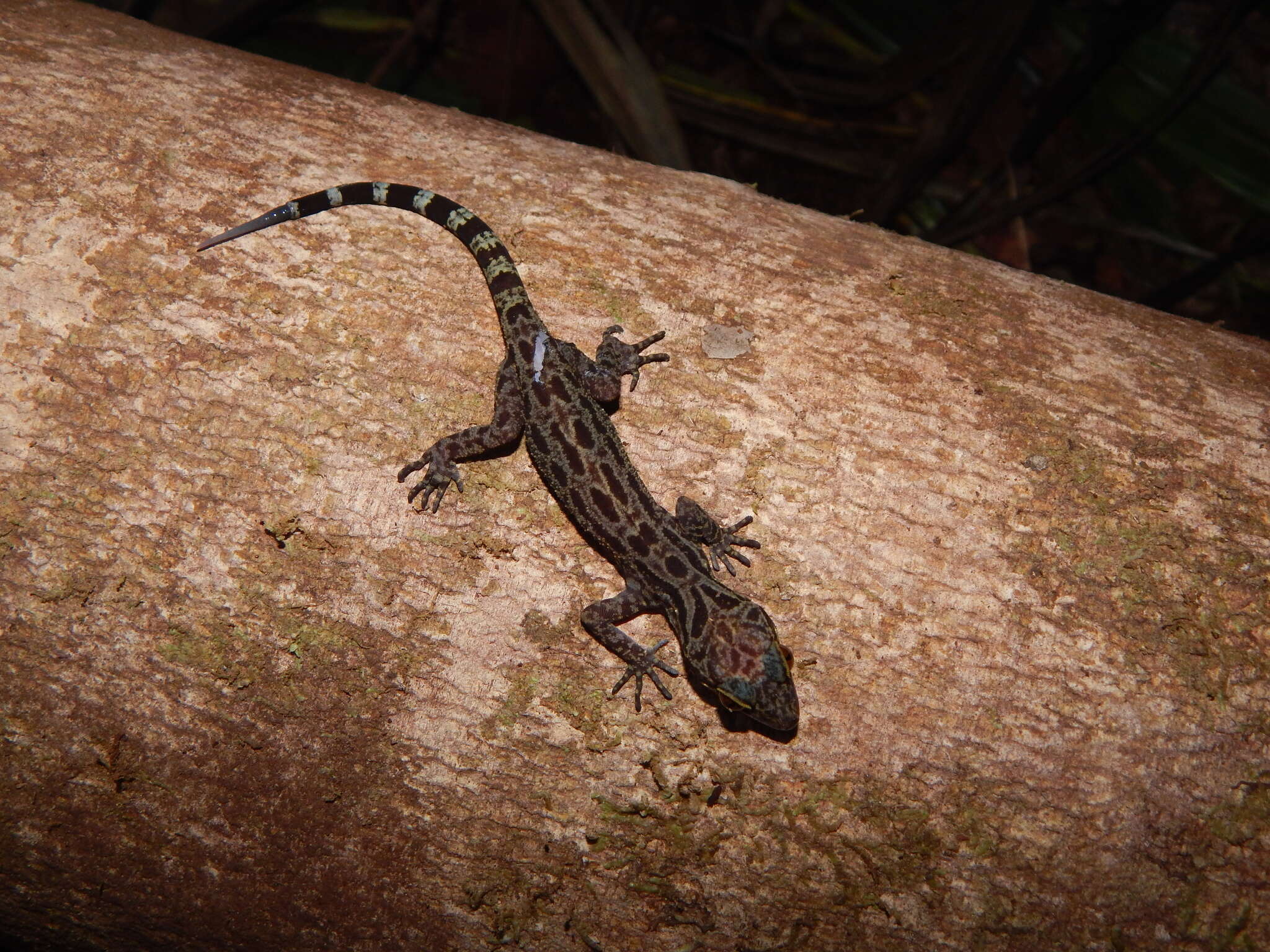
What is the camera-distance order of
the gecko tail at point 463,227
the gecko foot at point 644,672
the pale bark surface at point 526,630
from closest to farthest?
the pale bark surface at point 526,630
the gecko foot at point 644,672
the gecko tail at point 463,227

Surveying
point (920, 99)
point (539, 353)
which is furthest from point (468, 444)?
point (920, 99)

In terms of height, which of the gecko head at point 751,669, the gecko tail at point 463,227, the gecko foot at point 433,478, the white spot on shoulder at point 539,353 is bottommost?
the gecko head at point 751,669

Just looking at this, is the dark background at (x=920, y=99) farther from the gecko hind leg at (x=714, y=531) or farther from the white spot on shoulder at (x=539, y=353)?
the gecko hind leg at (x=714, y=531)

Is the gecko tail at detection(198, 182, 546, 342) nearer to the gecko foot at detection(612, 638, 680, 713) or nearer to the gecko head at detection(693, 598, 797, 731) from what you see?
the gecko foot at detection(612, 638, 680, 713)

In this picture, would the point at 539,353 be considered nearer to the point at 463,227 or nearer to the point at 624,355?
the point at 624,355

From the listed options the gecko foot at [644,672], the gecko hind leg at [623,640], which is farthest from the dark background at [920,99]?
the gecko foot at [644,672]

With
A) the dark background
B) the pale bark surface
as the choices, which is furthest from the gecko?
the dark background
